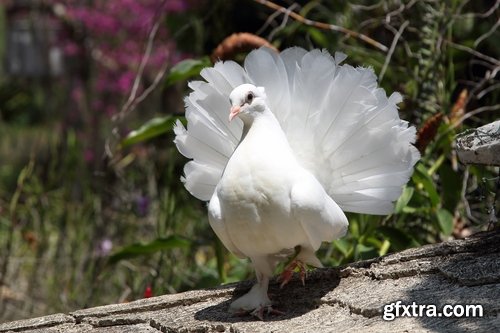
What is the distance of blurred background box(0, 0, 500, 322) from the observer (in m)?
3.11

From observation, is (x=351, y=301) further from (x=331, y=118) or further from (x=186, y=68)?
(x=186, y=68)

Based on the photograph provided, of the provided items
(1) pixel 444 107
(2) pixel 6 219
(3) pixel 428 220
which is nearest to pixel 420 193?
(3) pixel 428 220

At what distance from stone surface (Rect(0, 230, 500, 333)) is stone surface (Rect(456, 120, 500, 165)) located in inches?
9.6

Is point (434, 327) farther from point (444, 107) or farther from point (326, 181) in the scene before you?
point (444, 107)

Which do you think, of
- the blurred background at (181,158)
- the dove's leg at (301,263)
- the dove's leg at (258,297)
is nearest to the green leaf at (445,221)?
the blurred background at (181,158)

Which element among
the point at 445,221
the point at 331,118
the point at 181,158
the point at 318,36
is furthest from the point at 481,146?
the point at 181,158

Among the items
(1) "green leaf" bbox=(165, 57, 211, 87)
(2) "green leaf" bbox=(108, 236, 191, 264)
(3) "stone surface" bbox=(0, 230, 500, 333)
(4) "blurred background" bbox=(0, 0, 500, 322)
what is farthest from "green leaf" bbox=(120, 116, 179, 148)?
(3) "stone surface" bbox=(0, 230, 500, 333)

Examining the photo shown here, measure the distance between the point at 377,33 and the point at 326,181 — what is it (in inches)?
73.2

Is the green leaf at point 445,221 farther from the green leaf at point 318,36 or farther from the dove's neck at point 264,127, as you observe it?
the green leaf at point 318,36

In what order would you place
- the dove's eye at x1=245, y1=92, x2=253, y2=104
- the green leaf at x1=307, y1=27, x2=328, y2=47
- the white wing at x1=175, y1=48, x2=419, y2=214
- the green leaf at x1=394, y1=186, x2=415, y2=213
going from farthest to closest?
the green leaf at x1=307, y1=27, x2=328, y2=47
the green leaf at x1=394, y1=186, x2=415, y2=213
the white wing at x1=175, y1=48, x2=419, y2=214
the dove's eye at x1=245, y1=92, x2=253, y2=104

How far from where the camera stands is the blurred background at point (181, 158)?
3.11 meters

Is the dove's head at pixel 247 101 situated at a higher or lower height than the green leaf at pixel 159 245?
higher

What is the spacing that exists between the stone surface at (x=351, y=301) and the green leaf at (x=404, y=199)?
48cm

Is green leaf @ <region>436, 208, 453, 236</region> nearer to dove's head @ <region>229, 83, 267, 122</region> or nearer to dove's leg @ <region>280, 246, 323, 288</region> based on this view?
dove's leg @ <region>280, 246, 323, 288</region>
